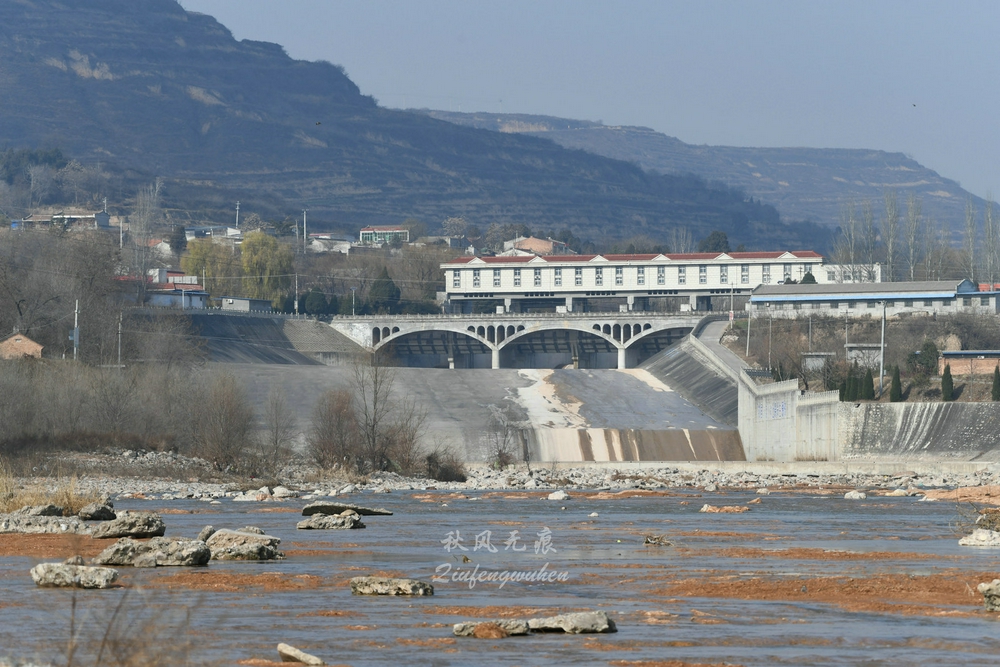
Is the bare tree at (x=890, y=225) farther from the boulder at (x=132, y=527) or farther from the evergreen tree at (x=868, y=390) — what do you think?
the boulder at (x=132, y=527)

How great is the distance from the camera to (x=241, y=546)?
853 inches

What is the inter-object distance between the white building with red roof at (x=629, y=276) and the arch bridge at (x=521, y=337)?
30.3ft

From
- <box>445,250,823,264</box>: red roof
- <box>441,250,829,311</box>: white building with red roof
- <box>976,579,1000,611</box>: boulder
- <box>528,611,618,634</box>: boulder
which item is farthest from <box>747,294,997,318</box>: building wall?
<box>528,611,618,634</box>: boulder

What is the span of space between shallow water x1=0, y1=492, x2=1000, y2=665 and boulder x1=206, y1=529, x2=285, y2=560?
1.24ft

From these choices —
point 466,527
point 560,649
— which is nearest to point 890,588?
point 560,649

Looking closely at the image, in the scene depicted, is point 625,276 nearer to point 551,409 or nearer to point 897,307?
point 897,307

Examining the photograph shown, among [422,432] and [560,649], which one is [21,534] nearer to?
[560,649]

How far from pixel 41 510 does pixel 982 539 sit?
17590 millimetres

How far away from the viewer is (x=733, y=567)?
2125 centimetres

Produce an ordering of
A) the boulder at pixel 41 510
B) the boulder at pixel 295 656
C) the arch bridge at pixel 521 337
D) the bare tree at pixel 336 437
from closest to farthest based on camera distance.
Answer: the boulder at pixel 295 656
the boulder at pixel 41 510
the bare tree at pixel 336 437
the arch bridge at pixel 521 337

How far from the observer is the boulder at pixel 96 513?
96.3 feet

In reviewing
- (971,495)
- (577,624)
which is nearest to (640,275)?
(971,495)

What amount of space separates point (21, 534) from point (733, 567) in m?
12.8

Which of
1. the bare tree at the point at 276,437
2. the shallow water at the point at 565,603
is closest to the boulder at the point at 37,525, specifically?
the shallow water at the point at 565,603
